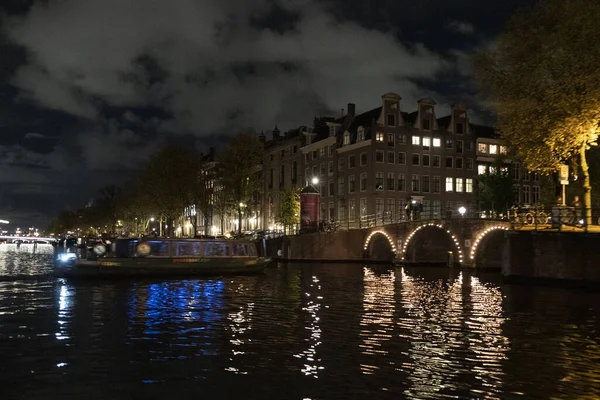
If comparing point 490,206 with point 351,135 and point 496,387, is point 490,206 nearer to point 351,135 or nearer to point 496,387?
point 351,135

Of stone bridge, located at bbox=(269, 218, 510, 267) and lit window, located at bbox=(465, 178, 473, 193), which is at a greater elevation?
lit window, located at bbox=(465, 178, 473, 193)

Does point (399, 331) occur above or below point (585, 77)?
below

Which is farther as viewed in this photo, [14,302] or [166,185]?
[166,185]

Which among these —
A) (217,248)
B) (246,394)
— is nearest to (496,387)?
(246,394)

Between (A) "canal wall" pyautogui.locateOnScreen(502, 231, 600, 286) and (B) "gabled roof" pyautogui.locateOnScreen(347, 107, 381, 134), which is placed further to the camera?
(B) "gabled roof" pyautogui.locateOnScreen(347, 107, 381, 134)

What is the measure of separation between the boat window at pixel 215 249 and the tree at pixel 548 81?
21872 millimetres

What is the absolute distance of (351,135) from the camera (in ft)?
243

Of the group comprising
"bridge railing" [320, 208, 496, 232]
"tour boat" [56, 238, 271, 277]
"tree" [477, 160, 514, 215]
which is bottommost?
"tour boat" [56, 238, 271, 277]

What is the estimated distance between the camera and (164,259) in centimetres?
4222

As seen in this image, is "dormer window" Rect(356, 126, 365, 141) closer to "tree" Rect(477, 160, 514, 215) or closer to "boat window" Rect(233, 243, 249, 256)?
"tree" Rect(477, 160, 514, 215)

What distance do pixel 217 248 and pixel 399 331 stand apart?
1174 inches

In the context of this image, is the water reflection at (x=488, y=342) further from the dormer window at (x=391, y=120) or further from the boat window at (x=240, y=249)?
the dormer window at (x=391, y=120)

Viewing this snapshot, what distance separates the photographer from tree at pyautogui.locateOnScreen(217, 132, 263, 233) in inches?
2852

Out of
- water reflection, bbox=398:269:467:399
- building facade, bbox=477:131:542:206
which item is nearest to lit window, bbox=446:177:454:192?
building facade, bbox=477:131:542:206
